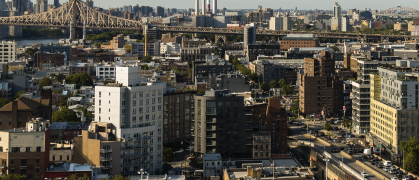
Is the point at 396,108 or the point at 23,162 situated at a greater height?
the point at 396,108

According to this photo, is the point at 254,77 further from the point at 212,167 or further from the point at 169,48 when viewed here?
the point at 212,167

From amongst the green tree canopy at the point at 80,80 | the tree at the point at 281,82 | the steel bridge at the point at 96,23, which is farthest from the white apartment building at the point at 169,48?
the green tree canopy at the point at 80,80

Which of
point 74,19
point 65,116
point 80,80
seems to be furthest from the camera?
point 74,19

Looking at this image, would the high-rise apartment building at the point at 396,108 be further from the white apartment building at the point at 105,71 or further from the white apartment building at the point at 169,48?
the white apartment building at the point at 169,48

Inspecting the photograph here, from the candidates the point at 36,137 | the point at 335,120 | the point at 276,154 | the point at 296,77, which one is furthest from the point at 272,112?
the point at 296,77

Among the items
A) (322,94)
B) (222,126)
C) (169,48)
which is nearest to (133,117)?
(222,126)

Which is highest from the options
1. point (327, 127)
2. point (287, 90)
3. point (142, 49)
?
point (142, 49)

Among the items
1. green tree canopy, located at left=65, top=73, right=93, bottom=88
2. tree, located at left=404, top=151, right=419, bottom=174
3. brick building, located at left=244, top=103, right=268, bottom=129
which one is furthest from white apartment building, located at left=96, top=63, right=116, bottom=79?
tree, located at left=404, top=151, right=419, bottom=174
